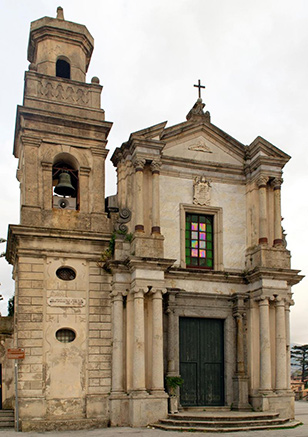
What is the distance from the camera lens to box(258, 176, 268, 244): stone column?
65.4 ft

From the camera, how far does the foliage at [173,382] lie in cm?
1825

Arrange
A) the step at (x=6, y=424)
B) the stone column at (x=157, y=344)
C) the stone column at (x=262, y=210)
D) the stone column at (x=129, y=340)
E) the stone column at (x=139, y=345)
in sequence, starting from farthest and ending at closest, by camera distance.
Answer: the stone column at (x=262, y=210) < the step at (x=6, y=424) < the stone column at (x=129, y=340) < the stone column at (x=157, y=344) < the stone column at (x=139, y=345)

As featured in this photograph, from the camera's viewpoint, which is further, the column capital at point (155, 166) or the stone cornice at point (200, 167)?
the stone cornice at point (200, 167)

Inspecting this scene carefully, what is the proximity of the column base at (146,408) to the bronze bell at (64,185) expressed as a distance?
6676 millimetres

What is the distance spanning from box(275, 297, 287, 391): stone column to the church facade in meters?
0.03

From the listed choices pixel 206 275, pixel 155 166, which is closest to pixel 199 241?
pixel 206 275

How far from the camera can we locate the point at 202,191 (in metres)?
Result: 20.5

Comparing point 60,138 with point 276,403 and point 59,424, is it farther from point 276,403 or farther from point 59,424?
point 276,403

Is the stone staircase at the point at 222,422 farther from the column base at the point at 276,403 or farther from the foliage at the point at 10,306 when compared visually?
the foliage at the point at 10,306

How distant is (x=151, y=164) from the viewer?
1941cm

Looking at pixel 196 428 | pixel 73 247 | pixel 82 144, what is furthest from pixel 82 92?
pixel 196 428

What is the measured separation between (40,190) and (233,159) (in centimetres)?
694

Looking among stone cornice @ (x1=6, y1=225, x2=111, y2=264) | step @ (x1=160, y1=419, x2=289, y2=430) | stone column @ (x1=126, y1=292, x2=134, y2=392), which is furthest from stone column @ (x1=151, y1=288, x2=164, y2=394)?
stone cornice @ (x1=6, y1=225, x2=111, y2=264)

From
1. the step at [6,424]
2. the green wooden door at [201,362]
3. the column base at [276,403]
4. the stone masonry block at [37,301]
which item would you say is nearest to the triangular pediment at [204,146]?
the green wooden door at [201,362]
